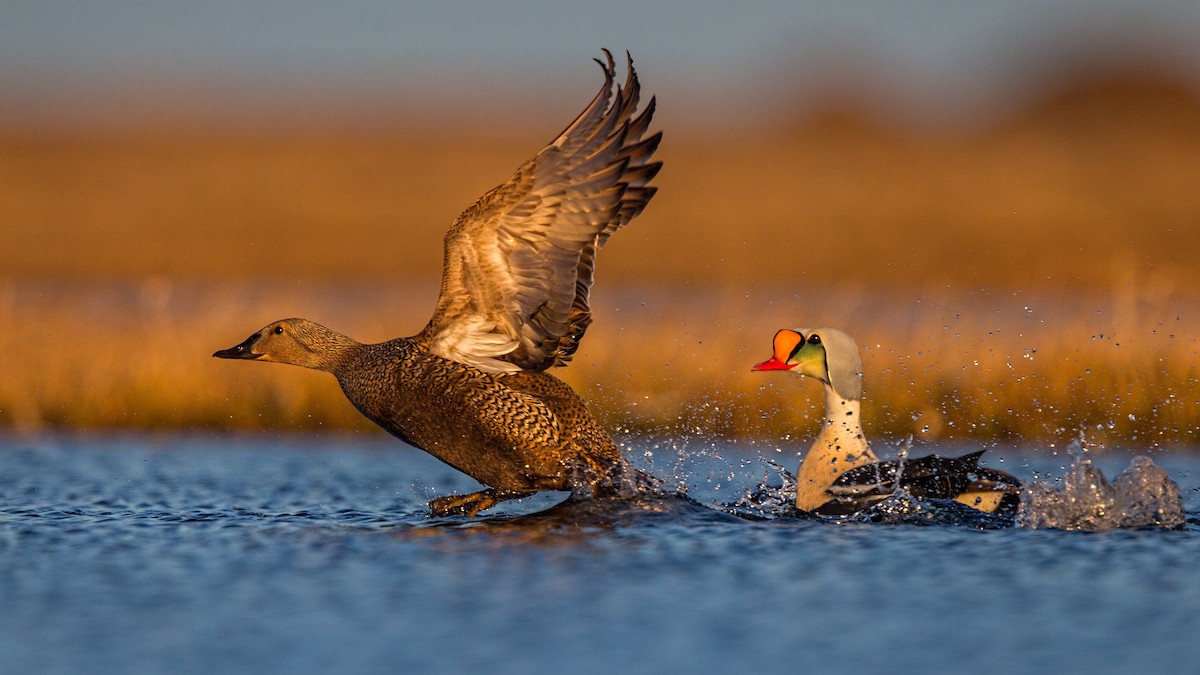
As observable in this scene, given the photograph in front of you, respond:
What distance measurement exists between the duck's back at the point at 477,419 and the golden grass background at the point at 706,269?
2783 mm

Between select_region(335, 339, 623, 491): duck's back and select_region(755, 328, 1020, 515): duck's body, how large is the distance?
85 cm

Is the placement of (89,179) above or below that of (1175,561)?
above

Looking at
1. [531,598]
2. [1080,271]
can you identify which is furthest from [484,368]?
[1080,271]

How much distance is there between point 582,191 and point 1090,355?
430 centimetres

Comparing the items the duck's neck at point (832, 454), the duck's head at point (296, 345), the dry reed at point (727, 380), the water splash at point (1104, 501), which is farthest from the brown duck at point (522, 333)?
the dry reed at point (727, 380)

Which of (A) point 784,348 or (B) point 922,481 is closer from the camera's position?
(B) point 922,481

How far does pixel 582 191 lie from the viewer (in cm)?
739

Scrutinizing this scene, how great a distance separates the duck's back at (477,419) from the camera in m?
7.47

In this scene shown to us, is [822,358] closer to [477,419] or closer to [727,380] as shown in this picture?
[477,419]

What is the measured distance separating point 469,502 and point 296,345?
113 centimetres

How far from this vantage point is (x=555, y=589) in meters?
6.03

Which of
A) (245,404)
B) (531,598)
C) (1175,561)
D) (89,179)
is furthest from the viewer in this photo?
(89,179)

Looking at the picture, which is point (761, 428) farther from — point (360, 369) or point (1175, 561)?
point (1175, 561)

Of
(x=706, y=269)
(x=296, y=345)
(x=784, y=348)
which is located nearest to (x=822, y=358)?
(x=784, y=348)
